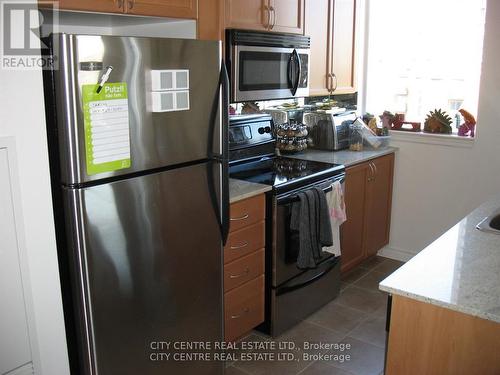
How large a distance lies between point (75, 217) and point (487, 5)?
309 cm

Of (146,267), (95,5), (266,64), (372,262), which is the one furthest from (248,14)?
(372,262)

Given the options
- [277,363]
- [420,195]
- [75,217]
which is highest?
[75,217]

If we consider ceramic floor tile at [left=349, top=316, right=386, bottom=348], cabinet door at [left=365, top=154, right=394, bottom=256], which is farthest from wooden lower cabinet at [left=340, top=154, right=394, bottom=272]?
ceramic floor tile at [left=349, top=316, right=386, bottom=348]

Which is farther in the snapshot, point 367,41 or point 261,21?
point 367,41

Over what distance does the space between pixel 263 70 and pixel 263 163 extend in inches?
24.5

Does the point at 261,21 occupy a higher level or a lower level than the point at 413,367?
higher

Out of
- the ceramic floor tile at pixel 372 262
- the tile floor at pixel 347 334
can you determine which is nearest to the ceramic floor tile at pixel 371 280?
the tile floor at pixel 347 334

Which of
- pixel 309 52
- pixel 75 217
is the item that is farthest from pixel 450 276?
pixel 309 52

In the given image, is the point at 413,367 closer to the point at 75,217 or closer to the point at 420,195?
the point at 75,217

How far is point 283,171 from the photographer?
10.2 ft

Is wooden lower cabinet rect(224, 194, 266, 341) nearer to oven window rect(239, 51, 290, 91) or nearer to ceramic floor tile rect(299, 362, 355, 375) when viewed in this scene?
ceramic floor tile rect(299, 362, 355, 375)

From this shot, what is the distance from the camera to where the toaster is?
3771 mm

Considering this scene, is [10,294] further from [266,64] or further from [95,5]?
[266,64]

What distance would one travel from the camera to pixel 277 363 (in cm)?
273
